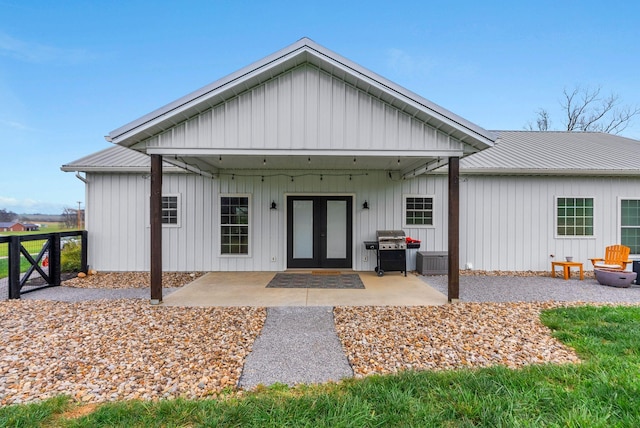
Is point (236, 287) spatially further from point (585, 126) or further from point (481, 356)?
point (585, 126)

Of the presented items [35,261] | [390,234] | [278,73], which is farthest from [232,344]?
[35,261]

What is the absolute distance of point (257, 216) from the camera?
28.1 feet

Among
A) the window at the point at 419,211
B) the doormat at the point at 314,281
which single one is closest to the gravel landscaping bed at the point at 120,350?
the doormat at the point at 314,281

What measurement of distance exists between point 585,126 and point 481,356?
81.8ft

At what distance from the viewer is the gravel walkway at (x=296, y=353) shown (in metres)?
3.06

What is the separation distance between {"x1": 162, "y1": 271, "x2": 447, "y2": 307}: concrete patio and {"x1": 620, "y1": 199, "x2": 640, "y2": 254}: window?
6211mm

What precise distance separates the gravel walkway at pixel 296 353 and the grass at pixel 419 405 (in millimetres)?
241

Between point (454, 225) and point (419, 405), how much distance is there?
12.1ft

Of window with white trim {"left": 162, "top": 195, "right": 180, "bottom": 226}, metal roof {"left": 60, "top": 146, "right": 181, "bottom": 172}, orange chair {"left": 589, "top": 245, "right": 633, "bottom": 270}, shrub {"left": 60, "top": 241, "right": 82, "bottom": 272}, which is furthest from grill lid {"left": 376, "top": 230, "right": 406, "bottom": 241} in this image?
shrub {"left": 60, "top": 241, "right": 82, "bottom": 272}

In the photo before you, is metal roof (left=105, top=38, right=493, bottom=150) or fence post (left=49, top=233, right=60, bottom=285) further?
fence post (left=49, top=233, right=60, bottom=285)

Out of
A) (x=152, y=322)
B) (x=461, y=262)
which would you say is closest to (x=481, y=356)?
(x=152, y=322)

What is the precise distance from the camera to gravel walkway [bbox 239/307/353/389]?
3.06 meters

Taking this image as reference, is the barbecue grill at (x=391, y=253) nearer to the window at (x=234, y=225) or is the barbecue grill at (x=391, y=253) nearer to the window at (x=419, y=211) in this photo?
the window at (x=419, y=211)

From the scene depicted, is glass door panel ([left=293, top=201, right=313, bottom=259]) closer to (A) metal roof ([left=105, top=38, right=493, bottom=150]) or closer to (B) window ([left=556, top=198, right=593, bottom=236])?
(A) metal roof ([left=105, top=38, right=493, bottom=150])
